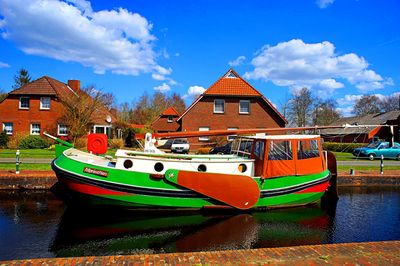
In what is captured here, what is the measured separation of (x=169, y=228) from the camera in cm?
945

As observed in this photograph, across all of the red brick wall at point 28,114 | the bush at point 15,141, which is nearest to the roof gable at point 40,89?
the red brick wall at point 28,114

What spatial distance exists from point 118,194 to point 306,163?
270 inches

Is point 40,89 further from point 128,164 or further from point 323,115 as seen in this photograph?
point 323,115

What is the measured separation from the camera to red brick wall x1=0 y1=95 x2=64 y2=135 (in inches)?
1315

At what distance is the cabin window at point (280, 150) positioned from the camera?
10.9 m

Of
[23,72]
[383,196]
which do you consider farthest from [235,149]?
[23,72]

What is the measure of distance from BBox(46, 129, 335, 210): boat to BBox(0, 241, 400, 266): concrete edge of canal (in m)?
4.38

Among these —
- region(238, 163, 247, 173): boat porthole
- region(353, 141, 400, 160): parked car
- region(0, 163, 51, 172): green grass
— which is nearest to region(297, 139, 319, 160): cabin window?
region(238, 163, 247, 173): boat porthole

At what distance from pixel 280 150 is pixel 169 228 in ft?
15.7

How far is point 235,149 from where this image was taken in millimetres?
13016

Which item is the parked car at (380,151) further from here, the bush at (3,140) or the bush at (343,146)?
the bush at (3,140)

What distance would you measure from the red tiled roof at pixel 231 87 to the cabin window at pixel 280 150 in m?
21.1

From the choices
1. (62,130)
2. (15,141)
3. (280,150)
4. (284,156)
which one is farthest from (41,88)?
(284,156)

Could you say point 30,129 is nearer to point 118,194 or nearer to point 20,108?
point 20,108
